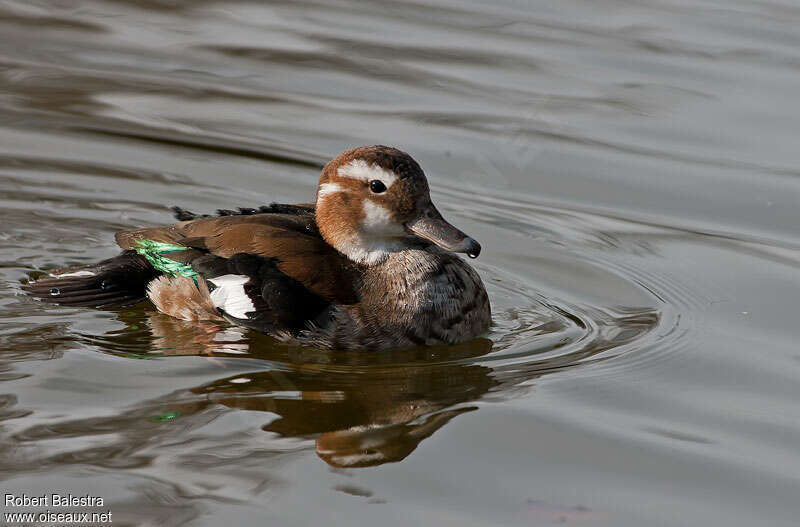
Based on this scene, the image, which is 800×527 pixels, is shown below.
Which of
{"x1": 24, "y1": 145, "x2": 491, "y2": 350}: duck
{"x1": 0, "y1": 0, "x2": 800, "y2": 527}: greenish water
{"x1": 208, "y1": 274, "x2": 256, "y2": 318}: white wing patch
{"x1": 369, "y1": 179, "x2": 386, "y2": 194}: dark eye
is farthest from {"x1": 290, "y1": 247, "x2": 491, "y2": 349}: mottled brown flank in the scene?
{"x1": 369, "y1": 179, "x2": 386, "y2": 194}: dark eye

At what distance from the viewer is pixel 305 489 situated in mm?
5590

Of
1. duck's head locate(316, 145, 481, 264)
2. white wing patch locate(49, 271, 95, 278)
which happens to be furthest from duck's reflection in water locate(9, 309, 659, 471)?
duck's head locate(316, 145, 481, 264)

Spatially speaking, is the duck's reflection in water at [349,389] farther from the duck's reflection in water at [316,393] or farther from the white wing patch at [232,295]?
the white wing patch at [232,295]

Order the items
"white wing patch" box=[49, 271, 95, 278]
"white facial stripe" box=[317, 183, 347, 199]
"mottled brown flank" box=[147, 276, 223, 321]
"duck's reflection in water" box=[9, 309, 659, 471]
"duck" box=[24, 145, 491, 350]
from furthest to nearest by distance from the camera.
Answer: "white wing patch" box=[49, 271, 95, 278] → "mottled brown flank" box=[147, 276, 223, 321] → "white facial stripe" box=[317, 183, 347, 199] → "duck" box=[24, 145, 491, 350] → "duck's reflection in water" box=[9, 309, 659, 471]

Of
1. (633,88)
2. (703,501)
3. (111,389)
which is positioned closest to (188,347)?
(111,389)

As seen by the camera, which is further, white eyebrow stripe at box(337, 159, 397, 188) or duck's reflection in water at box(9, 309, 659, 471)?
→ white eyebrow stripe at box(337, 159, 397, 188)

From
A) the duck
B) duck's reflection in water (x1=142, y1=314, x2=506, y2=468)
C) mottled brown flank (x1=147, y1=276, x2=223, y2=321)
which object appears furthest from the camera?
mottled brown flank (x1=147, y1=276, x2=223, y2=321)

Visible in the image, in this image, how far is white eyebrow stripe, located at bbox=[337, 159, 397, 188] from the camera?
7.27m

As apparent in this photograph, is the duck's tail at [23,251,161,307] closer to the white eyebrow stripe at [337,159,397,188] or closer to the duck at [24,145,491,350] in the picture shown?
the duck at [24,145,491,350]

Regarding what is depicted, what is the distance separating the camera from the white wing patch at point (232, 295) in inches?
286

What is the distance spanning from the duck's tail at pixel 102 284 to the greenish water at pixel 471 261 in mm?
93

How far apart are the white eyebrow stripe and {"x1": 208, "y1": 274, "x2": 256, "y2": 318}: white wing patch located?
2.81ft

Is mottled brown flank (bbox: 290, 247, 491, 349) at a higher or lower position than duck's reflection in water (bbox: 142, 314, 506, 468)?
higher

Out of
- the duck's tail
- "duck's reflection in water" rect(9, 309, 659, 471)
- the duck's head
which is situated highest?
the duck's head
